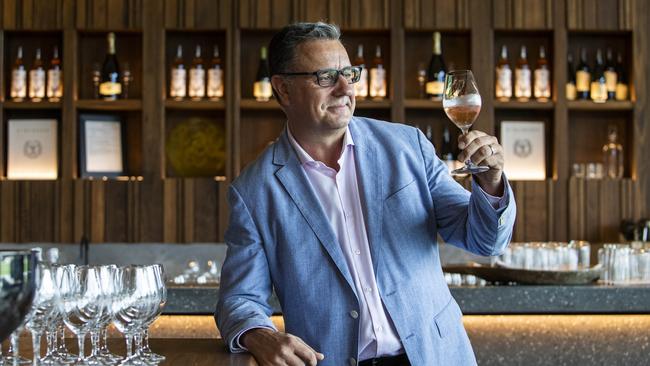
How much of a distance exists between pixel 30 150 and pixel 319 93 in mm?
3384

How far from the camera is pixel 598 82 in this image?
5148mm

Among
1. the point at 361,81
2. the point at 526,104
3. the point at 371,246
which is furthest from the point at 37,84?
the point at 371,246

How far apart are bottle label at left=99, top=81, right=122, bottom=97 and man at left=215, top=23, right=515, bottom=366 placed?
118 inches

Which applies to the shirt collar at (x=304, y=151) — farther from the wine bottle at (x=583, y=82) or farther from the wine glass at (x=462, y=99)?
the wine bottle at (x=583, y=82)

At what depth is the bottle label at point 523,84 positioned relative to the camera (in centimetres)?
511

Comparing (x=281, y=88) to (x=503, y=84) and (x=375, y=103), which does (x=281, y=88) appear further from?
(x=503, y=84)

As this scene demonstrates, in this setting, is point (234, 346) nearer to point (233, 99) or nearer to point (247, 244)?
point (247, 244)

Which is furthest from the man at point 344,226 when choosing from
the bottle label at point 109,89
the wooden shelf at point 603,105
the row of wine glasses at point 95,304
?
the wooden shelf at point 603,105

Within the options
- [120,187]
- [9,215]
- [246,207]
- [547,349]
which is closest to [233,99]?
[120,187]

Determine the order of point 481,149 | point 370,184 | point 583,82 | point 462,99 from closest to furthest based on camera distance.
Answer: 1. point 481,149
2. point 462,99
3. point 370,184
4. point 583,82

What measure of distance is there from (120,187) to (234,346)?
10.7 ft

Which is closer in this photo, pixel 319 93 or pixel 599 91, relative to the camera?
pixel 319 93

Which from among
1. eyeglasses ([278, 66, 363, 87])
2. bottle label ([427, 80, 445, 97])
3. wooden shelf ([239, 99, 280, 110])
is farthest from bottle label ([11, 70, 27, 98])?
eyeglasses ([278, 66, 363, 87])

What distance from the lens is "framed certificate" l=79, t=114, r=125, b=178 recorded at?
5.08 meters
